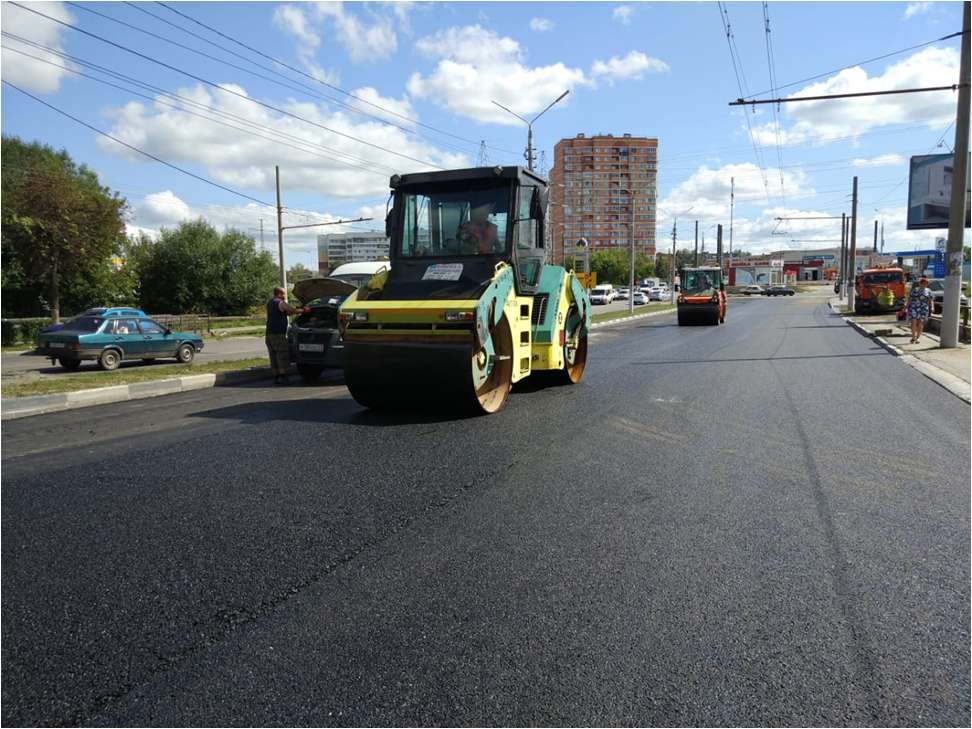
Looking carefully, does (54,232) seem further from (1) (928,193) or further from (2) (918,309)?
(1) (928,193)

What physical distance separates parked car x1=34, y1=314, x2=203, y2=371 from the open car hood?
20.6 ft

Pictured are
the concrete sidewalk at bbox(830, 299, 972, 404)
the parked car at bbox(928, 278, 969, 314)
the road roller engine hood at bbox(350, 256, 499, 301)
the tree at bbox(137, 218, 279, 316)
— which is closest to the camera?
the road roller engine hood at bbox(350, 256, 499, 301)

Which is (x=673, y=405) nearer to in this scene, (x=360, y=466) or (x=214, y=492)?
(x=360, y=466)

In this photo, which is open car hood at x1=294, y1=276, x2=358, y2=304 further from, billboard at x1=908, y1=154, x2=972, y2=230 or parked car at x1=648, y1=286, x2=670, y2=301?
parked car at x1=648, y1=286, x2=670, y2=301

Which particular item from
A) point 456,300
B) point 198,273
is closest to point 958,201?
point 456,300

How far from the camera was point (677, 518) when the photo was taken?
15.7 feet

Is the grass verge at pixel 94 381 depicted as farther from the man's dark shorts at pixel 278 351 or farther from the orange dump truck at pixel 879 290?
the orange dump truck at pixel 879 290

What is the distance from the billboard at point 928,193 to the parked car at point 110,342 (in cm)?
4213

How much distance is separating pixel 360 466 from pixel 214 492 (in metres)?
1.24

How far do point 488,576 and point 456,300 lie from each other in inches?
163

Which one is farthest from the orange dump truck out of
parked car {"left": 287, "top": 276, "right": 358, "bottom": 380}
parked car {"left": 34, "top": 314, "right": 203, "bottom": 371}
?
parked car {"left": 34, "top": 314, "right": 203, "bottom": 371}

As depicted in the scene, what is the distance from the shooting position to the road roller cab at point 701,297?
2702 cm

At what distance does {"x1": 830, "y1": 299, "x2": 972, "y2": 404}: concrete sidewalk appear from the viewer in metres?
11.0

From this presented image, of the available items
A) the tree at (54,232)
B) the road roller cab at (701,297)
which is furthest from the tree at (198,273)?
the road roller cab at (701,297)
